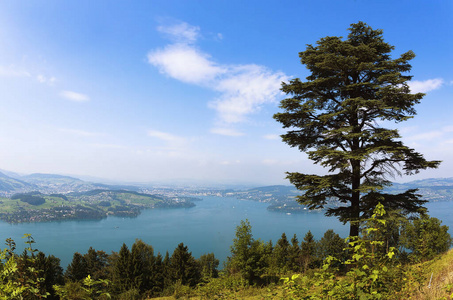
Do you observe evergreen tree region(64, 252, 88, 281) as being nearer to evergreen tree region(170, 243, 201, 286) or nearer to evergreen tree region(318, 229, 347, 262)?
evergreen tree region(170, 243, 201, 286)

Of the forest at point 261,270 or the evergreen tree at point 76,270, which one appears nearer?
the forest at point 261,270

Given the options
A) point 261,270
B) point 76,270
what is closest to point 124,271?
point 76,270

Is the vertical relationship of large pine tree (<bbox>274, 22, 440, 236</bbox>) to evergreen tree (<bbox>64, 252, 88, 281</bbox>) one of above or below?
above

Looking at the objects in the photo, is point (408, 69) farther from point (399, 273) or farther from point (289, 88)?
point (399, 273)

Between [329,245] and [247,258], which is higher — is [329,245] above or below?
below

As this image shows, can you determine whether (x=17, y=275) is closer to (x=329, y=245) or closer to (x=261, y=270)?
(x=261, y=270)

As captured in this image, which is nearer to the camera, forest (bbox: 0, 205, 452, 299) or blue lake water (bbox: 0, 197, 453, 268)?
forest (bbox: 0, 205, 452, 299)

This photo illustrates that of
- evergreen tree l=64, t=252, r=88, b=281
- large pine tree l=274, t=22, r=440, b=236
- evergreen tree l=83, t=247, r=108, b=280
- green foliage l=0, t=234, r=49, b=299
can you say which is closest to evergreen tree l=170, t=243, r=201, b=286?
evergreen tree l=83, t=247, r=108, b=280

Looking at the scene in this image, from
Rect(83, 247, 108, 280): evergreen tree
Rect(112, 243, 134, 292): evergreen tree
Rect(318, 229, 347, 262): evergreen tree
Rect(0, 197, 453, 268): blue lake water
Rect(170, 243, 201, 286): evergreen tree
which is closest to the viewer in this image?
Rect(112, 243, 134, 292): evergreen tree

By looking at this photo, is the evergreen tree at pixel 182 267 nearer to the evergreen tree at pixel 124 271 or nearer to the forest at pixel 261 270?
the forest at pixel 261 270

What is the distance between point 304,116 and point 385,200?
14.6ft

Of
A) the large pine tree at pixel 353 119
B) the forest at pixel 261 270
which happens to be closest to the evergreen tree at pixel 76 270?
the forest at pixel 261 270

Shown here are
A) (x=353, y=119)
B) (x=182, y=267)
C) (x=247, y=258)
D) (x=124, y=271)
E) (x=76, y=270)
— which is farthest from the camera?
(x=76, y=270)

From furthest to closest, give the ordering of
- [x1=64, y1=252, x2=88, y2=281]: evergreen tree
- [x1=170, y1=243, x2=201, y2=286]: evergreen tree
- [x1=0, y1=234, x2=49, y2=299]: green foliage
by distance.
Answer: [x1=64, y1=252, x2=88, y2=281]: evergreen tree
[x1=170, y1=243, x2=201, y2=286]: evergreen tree
[x1=0, y1=234, x2=49, y2=299]: green foliage
